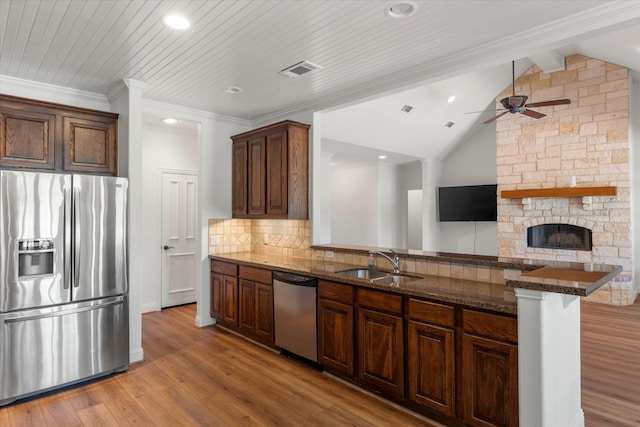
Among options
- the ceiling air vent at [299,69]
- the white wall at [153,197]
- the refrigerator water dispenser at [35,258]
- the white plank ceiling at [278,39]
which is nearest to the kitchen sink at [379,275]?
the white plank ceiling at [278,39]

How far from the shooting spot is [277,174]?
4238 mm

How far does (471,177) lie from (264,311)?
6.47m

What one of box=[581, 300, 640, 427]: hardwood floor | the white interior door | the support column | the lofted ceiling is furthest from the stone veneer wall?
the white interior door

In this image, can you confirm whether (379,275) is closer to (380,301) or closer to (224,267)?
(380,301)

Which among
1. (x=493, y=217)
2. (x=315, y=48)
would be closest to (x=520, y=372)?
(x=315, y=48)

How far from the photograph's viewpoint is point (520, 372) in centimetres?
203

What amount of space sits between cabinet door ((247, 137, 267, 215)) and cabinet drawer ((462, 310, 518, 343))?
8.93 ft

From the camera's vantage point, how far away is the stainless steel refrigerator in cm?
289

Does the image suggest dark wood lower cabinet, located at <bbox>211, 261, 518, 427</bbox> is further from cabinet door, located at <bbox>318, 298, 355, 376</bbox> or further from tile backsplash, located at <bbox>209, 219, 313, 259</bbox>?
tile backsplash, located at <bbox>209, 219, 313, 259</bbox>

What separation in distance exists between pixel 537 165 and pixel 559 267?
5.16 metres

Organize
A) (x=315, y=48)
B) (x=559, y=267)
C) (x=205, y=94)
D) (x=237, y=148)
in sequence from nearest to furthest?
1. (x=559, y=267)
2. (x=315, y=48)
3. (x=205, y=94)
4. (x=237, y=148)

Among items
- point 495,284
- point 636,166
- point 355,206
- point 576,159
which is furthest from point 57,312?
point 636,166

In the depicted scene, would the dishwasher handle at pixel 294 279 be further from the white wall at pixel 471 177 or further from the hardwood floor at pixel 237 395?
the white wall at pixel 471 177

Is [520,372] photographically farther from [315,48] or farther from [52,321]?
[52,321]
